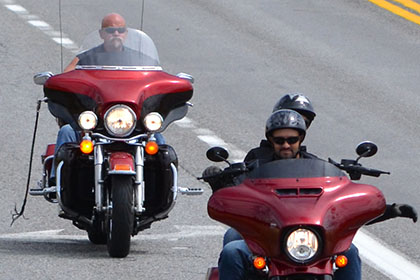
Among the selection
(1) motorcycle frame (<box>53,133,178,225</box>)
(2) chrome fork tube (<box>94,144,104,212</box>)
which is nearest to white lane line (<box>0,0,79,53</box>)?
(1) motorcycle frame (<box>53,133,178,225</box>)

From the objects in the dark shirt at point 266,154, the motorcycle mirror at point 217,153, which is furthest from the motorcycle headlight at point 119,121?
the motorcycle mirror at point 217,153

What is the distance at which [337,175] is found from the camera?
741 cm

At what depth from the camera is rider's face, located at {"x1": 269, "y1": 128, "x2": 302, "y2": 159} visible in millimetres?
7961

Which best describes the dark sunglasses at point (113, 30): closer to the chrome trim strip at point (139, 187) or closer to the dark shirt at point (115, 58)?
the dark shirt at point (115, 58)

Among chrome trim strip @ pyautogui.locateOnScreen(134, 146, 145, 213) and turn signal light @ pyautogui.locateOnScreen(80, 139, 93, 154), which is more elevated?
turn signal light @ pyautogui.locateOnScreen(80, 139, 93, 154)

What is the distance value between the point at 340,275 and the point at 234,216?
65cm

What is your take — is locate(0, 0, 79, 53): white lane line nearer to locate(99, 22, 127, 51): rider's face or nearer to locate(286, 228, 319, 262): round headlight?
locate(99, 22, 127, 51): rider's face

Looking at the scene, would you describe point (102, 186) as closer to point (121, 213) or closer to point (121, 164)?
point (121, 164)

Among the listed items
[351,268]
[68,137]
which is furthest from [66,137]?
[351,268]

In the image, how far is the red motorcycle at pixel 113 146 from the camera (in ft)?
33.9

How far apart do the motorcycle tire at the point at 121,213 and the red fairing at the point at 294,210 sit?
2.77 m

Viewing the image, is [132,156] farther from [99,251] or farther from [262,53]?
[262,53]

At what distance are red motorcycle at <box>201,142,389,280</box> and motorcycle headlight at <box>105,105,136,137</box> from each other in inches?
123

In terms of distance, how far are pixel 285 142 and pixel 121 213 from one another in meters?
2.40
